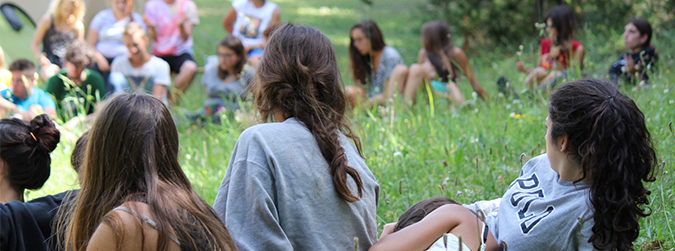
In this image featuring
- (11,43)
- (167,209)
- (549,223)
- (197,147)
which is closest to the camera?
(167,209)

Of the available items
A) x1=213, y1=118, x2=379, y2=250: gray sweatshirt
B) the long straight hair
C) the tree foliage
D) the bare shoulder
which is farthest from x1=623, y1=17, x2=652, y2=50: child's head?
the bare shoulder

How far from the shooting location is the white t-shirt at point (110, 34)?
7.07 meters

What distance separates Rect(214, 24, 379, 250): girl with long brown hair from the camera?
80.4 inches

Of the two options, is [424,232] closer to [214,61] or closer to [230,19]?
[214,61]

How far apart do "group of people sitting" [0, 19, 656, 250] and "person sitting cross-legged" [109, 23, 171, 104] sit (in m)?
3.87

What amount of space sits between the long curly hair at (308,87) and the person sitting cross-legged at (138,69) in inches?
166

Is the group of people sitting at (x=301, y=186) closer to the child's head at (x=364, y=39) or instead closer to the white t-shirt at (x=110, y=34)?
the child's head at (x=364, y=39)

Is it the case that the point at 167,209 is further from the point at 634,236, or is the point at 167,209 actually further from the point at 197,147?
the point at 197,147

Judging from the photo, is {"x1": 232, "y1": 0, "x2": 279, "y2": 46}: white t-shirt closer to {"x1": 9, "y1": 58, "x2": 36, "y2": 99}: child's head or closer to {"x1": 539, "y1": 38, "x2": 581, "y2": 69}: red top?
{"x1": 9, "y1": 58, "x2": 36, "y2": 99}: child's head

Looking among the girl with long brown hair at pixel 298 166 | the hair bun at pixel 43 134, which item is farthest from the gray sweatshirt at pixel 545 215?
the hair bun at pixel 43 134

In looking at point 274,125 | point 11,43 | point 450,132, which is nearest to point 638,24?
point 450,132

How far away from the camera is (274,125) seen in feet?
6.92

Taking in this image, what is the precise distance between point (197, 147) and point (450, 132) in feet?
6.62

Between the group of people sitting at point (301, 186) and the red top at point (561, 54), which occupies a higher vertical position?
the group of people sitting at point (301, 186)
